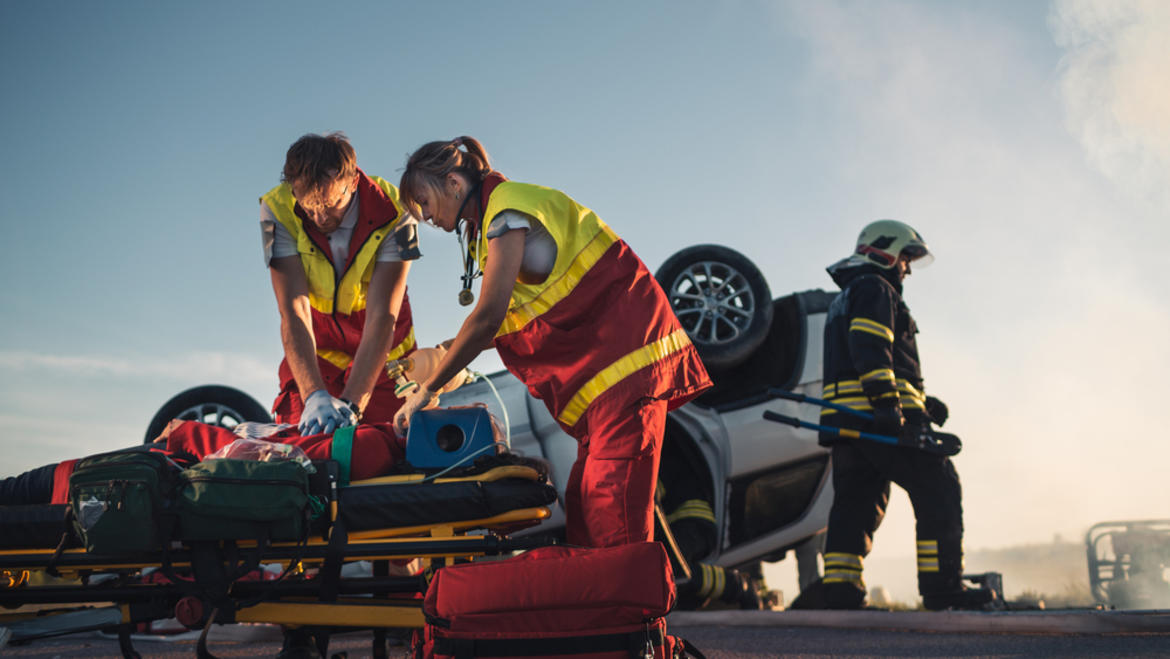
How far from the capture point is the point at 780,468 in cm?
550

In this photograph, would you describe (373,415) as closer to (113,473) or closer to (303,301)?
(303,301)

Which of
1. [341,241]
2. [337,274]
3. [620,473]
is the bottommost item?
[620,473]

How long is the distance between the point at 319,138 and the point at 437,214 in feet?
2.21

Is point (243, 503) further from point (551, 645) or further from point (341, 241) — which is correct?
point (341, 241)

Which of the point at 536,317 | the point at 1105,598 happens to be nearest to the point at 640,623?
the point at 536,317

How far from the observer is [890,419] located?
4.84 m

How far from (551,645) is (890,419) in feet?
10.6

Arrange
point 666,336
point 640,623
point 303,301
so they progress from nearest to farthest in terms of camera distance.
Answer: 1. point 640,623
2. point 666,336
3. point 303,301

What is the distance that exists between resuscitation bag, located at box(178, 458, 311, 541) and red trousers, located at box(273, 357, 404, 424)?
1.08 metres

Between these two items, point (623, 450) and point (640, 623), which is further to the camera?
point (623, 450)

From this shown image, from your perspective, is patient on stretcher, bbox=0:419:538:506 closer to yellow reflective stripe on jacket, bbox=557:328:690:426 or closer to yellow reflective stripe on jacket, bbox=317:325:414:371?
yellow reflective stripe on jacket, bbox=557:328:690:426

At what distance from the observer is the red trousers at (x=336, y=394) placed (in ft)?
11.3

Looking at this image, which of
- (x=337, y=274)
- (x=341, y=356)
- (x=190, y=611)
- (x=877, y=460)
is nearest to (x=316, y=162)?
(x=337, y=274)

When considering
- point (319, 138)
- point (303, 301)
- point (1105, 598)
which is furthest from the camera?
point (1105, 598)
